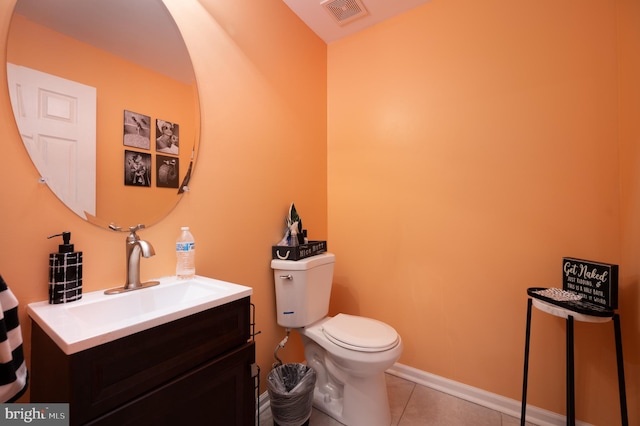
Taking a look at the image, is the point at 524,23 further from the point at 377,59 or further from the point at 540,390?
the point at 540,390

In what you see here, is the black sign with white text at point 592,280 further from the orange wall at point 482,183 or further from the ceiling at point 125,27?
the ceiling at point 125,27

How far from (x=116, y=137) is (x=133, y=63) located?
12.9 inches

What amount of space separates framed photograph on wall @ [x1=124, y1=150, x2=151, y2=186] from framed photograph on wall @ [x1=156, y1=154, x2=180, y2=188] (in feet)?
0.12

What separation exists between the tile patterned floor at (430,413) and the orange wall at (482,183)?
13cm

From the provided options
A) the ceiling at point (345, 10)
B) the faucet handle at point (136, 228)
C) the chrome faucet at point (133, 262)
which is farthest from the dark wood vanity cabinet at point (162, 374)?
the ceiling at point (345, 10)

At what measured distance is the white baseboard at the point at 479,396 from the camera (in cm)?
146

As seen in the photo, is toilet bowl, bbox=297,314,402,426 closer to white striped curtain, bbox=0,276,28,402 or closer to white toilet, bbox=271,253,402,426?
white toilet, bbox=271,253,402,426

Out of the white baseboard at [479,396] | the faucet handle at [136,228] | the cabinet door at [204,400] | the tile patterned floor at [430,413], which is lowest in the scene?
the tile patterned floor at [430,413]

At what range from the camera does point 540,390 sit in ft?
4.88

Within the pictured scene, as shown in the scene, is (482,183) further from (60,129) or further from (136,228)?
(60,129)

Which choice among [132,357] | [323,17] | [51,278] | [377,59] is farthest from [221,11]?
[132,357]

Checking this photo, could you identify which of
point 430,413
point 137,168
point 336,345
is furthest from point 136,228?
point 430,413

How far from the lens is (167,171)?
1181 mm

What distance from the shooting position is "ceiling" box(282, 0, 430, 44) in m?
1.79
